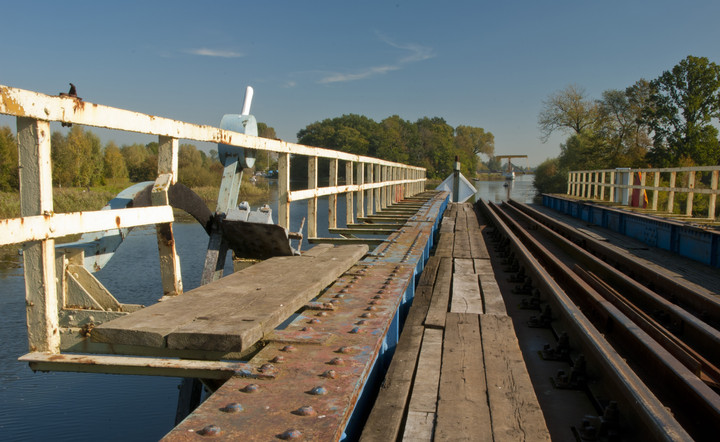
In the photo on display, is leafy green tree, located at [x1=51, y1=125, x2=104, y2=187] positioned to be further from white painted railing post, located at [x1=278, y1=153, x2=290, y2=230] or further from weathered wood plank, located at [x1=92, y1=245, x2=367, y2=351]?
weathered wood plank, located at [x1=92, y1=245, x2=367, y2=351]

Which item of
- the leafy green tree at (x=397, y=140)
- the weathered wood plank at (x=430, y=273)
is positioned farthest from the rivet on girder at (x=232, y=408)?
the leafy green tree at (x=397, y=140)

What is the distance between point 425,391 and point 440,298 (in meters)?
1.73

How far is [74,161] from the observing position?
1654 inches

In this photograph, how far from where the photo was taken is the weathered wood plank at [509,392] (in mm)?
1804

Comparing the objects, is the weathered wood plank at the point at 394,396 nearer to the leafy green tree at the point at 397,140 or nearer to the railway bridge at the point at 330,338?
the railway bridge at the point at 330,338

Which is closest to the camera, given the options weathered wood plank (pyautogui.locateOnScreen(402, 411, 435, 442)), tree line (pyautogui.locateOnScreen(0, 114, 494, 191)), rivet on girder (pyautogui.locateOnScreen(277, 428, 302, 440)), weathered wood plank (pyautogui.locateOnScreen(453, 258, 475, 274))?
rivet on girder (pyautogui.locateOnScreen(277, 428, 302, 440))

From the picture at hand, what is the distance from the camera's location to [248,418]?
1.60 m

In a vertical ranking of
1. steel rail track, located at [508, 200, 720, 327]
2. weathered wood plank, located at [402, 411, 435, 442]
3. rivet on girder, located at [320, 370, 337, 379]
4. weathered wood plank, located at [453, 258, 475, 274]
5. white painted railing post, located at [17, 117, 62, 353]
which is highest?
white painted railing post, located at [17, 117, 62, 353]

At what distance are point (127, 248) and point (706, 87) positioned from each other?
4891 centimetres

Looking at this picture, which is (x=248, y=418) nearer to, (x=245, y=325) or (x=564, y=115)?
(x=245, y=325)

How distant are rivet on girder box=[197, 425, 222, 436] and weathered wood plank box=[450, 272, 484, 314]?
87.9 inches

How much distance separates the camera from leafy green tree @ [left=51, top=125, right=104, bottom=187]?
133 feet

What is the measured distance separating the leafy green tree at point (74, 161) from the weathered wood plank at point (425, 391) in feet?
134

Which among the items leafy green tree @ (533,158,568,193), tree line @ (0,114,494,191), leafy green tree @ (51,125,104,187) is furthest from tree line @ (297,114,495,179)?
leafy green tree @ (51,125,104,187)
